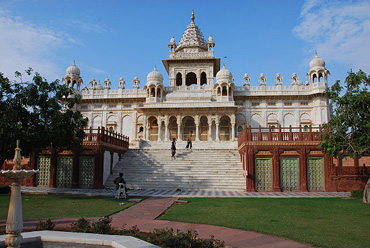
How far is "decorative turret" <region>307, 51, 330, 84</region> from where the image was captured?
39.9 metres

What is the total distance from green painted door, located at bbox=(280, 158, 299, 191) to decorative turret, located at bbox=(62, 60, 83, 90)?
106 ft

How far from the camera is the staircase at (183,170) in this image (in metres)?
20.5

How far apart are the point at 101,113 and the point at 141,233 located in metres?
37.7

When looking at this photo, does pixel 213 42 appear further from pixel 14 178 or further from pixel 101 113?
pixel 14 178

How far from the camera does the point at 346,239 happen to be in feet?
23.8

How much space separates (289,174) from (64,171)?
14124 millimetres

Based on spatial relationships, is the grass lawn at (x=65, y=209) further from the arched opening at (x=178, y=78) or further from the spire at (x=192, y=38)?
the spire at (x=192, y=38)

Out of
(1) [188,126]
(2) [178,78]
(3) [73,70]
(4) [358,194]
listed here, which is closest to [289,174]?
(4) [358,194]

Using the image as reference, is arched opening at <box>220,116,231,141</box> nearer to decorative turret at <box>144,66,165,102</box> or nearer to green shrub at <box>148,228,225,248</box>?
decorative turret at <box>144,66,165,102</box>

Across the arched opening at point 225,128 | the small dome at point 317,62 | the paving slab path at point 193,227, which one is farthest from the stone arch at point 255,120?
the paving slab path at point 193,227

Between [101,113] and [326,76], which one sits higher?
[326,76]

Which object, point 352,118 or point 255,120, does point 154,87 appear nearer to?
point 255,120

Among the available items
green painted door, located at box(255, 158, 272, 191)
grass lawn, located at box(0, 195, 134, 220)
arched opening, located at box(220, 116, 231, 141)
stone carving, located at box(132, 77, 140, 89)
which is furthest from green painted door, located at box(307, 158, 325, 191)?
stone carving, located at box(132, 77, 140, 89)

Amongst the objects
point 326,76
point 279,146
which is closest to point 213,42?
point 326,76
